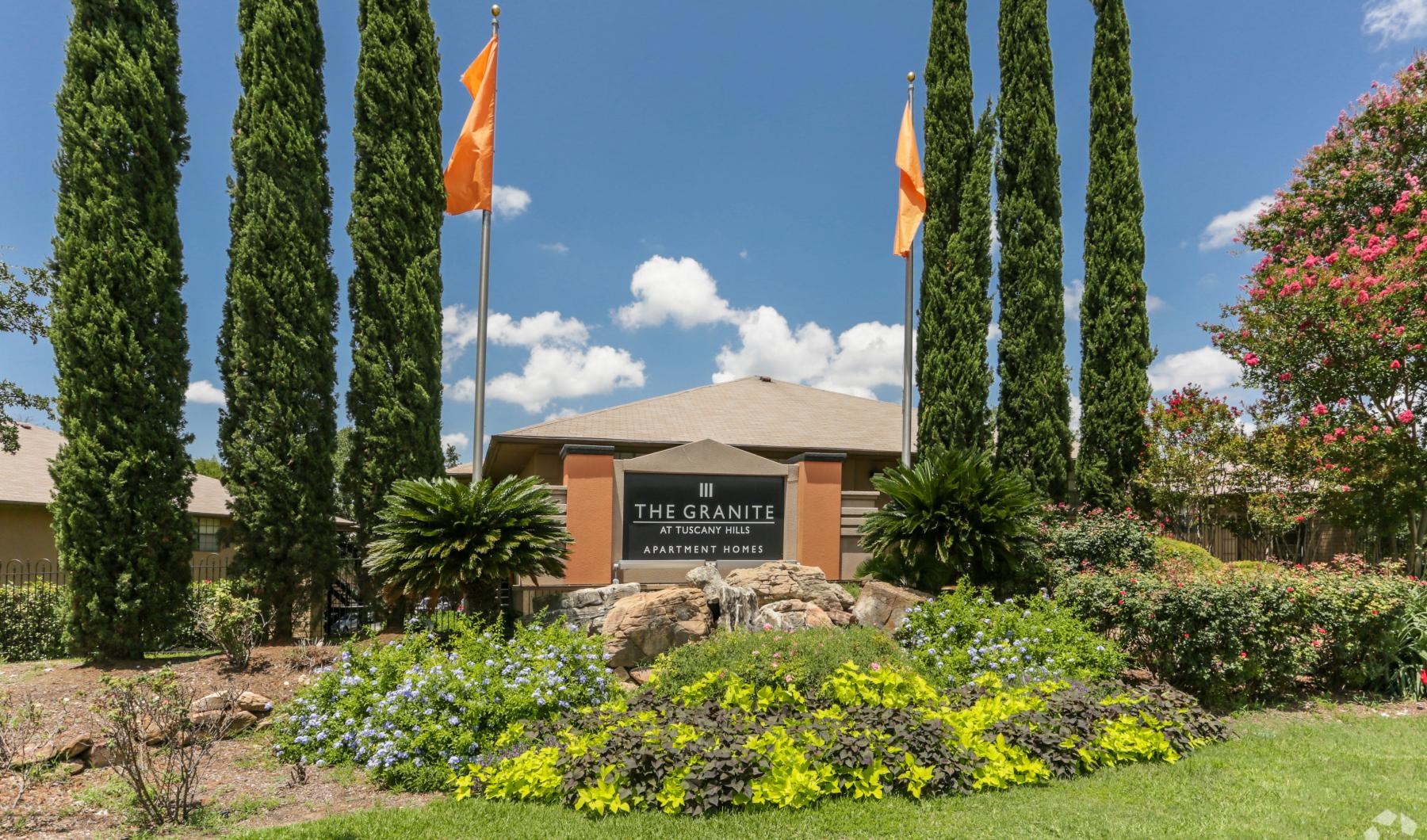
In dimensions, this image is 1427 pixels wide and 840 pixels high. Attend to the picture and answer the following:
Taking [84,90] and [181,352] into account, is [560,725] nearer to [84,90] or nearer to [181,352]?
[181,352]

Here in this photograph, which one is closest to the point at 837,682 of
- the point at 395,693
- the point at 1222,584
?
the point at 395,693

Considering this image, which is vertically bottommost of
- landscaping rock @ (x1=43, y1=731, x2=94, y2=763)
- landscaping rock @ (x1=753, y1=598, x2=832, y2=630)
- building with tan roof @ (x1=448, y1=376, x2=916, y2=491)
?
landscaping rock @ (x1=43, y1=731, x2=94, y2=763)

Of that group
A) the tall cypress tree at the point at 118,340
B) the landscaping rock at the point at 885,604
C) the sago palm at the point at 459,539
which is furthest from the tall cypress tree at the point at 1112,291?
the tall cypress tree at the point at 118,340

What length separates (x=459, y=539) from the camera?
8.98 meters

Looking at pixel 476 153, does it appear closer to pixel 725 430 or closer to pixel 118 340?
pixel 118 340

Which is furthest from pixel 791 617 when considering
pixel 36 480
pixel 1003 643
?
pixel 36 480

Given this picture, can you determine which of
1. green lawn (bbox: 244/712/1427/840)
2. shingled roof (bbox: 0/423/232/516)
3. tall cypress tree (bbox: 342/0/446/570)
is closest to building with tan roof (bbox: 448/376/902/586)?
tall cypress tree (bbox: 342/0/446/570)

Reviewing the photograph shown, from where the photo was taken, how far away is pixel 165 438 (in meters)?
9.98

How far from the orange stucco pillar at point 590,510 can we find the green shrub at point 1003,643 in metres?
4.70

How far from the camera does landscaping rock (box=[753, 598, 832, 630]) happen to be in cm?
905

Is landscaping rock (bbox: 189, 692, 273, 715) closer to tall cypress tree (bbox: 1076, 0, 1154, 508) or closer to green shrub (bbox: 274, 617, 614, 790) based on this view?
green shrub (bbox: 274, 617, 614, 790)

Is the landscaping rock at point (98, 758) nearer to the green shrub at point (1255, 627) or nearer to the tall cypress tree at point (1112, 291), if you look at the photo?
the green shrub at point (1255, 627)

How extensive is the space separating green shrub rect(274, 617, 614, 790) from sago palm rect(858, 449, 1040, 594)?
481 cm

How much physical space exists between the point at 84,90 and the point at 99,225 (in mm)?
1832
